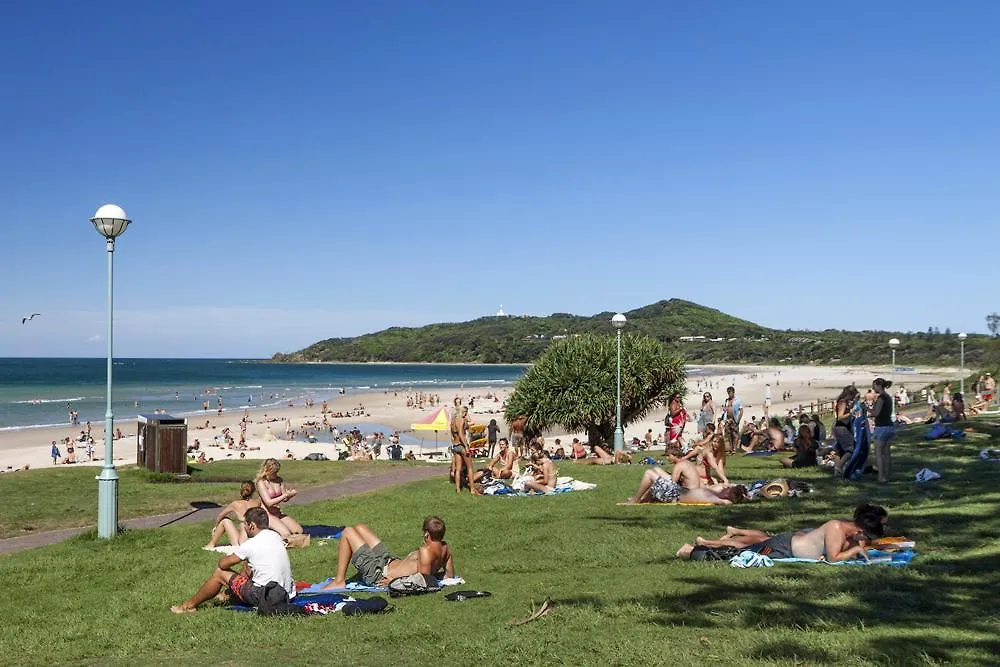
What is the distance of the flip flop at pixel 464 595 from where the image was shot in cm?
714

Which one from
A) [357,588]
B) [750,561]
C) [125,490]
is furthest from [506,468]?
[750,561]

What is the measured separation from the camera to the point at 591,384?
25.0m

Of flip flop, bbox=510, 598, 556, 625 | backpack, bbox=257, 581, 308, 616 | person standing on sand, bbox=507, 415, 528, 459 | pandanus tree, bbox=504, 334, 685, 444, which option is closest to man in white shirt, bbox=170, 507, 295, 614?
backpack, bbox=257, 581, 308, 616

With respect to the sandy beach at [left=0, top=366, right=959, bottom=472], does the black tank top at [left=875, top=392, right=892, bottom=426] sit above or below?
above

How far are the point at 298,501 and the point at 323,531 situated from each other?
12.1 ft

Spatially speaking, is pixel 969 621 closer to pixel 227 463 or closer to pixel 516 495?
pixel 516 495

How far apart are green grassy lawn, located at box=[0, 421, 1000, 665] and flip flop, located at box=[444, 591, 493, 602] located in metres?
0.10

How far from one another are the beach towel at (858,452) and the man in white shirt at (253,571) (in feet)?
29.8

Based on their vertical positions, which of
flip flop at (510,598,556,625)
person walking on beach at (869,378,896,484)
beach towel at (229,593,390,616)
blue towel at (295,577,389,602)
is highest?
person walking on beach at (869,378,896,484)

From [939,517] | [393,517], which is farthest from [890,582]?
[393,517]

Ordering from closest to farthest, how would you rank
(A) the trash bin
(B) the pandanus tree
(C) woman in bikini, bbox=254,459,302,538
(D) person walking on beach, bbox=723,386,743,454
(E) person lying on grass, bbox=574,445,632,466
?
(C) woman in bikini, bbox=254,459,302,538 < (A) the trash bin < (E) person lying on grass, bbox=574,445,632,466 < (D) person walking on beach, bbox=723,386,743,454 < (B) the pandanus tree

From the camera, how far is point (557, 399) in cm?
2516

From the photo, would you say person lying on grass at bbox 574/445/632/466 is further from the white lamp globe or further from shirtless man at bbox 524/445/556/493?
the white lamp globe

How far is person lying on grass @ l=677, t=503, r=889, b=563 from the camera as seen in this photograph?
7.72 meters
